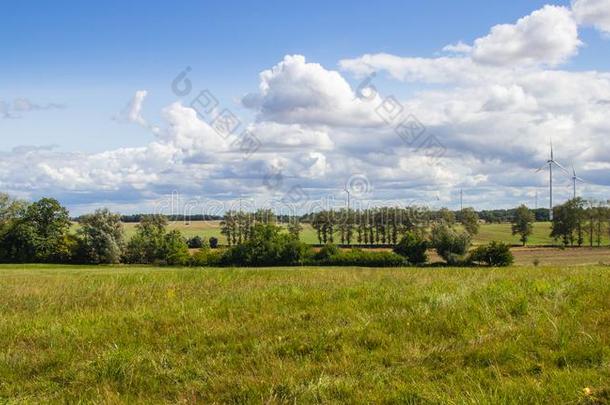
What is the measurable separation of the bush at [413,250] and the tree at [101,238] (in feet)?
175

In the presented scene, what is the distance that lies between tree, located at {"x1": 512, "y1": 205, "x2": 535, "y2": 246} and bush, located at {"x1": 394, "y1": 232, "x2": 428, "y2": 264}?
47.7 meters

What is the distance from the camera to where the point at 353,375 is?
6.87 metres

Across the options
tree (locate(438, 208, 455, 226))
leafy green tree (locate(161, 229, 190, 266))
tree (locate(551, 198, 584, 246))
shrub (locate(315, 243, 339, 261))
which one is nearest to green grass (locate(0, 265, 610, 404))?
shrub (locate(315, 243, 339, 261))

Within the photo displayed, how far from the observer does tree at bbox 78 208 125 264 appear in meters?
107

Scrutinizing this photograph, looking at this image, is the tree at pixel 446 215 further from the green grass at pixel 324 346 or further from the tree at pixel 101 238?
the green grass at pixel 324 346

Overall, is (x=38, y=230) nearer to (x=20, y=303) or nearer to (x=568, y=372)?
(x=20, y=303)

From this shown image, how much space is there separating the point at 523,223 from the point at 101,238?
3886 inches

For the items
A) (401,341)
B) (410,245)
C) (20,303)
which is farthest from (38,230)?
(401,341)

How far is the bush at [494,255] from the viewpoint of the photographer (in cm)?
9006

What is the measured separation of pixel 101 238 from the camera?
108 metres

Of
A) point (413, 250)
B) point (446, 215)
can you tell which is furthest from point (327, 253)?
point (446, 215)

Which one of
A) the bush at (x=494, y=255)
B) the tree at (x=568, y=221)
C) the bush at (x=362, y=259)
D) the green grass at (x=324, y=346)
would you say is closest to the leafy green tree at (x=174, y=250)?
the bush at (x=362, y=259)

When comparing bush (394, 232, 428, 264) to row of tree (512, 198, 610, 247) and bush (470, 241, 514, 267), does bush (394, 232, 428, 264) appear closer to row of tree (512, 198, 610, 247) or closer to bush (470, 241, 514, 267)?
bush (470, 241, 514, 267)

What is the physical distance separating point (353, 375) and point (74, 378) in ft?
12.1
